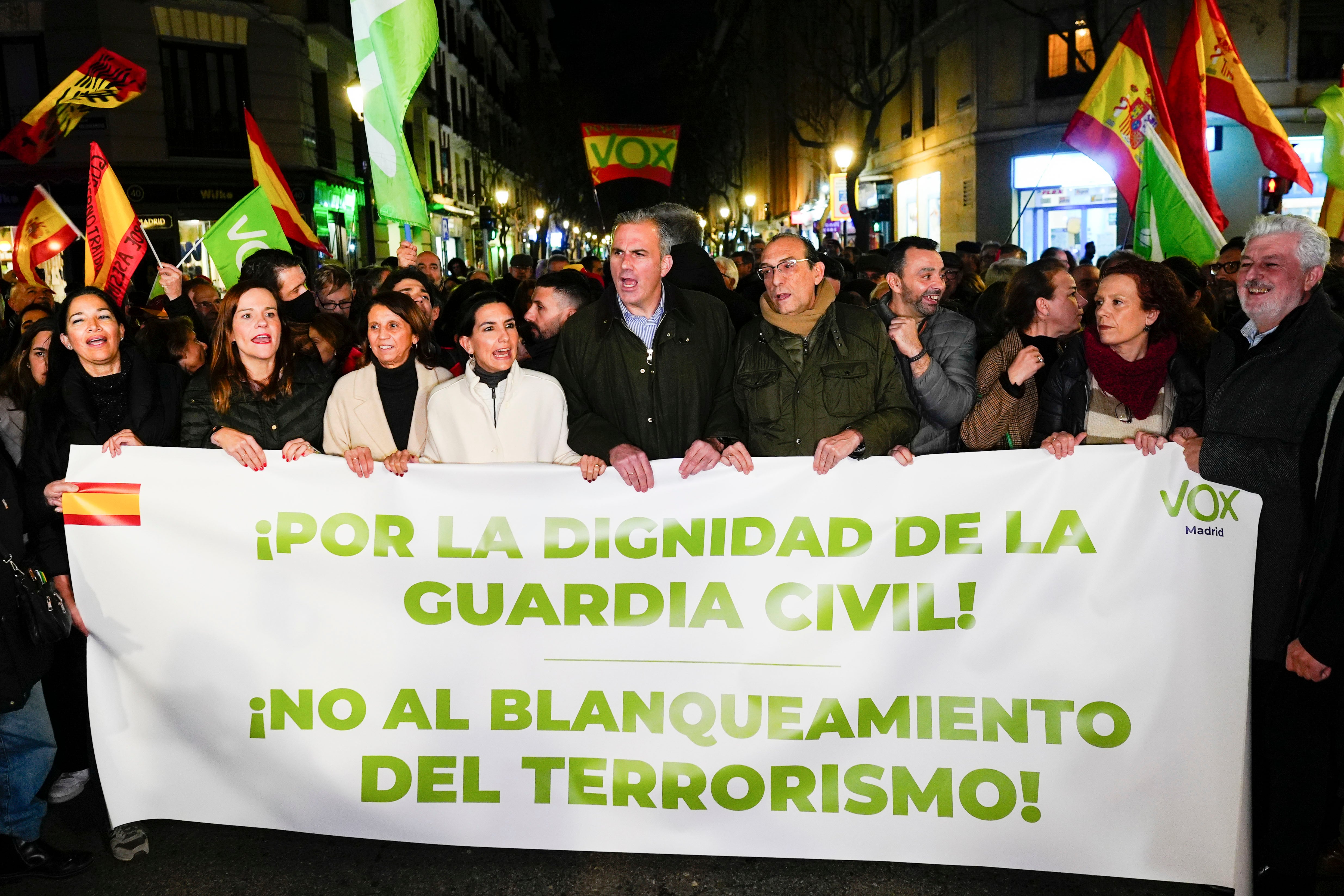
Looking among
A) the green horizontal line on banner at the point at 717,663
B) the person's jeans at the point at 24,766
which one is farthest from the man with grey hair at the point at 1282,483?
the person's jeans at the point at 24,766

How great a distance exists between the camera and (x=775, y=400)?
412cm

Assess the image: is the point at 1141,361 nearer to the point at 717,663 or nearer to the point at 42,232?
the point at 717,663

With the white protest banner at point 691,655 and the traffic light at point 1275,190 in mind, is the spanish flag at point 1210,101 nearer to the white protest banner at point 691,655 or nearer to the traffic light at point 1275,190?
the traffic light at point 1275,190

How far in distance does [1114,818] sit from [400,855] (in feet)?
7.47

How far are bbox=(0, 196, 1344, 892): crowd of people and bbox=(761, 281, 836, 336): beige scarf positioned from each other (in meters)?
0.02

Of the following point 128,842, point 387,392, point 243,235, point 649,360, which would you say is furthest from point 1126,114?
point 128,842

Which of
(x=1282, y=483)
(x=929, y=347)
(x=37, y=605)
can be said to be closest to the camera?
(x=1282, y=483)

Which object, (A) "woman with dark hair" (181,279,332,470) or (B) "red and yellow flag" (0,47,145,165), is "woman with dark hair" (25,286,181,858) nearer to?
(A) "woman with dark hair" (181,279,332,470)

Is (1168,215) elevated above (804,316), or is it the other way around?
(1168,215)

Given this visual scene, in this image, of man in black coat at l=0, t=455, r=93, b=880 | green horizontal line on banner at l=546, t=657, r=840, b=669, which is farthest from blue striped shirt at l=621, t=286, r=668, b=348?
man in black coat at l=0, t=455, r=93, b=880

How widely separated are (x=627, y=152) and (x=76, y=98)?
6.32 m

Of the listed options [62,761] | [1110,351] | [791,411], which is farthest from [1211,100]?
[62,761]

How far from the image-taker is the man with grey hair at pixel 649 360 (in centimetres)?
413

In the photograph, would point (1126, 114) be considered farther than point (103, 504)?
Yes
